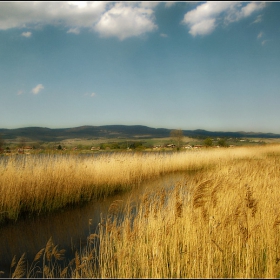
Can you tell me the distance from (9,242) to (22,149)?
13.8 ft

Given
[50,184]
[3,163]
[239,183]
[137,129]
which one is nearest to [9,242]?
[50,184]

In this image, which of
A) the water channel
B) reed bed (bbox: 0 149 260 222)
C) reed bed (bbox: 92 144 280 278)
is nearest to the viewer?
reed bed (bbox: 92 144 280 278)

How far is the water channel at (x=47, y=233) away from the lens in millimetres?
4742

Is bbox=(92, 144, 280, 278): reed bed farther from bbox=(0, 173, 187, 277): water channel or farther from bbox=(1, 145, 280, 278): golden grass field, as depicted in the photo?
bbox=(0, 173, 187, 277): water channel

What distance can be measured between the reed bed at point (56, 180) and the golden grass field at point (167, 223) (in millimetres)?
31

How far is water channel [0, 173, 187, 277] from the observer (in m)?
4.74

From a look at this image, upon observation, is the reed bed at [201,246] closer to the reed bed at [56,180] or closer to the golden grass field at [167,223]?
the golden grass field at [167,223]

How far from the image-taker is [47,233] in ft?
18.6

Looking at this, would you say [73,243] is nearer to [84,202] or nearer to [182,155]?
[84,202]

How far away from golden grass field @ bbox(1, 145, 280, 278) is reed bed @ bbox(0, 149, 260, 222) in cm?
3

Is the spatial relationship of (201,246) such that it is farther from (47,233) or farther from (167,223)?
(47,233)

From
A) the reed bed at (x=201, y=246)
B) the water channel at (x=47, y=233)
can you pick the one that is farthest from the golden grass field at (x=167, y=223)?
the water channel at (x=47, y=233)

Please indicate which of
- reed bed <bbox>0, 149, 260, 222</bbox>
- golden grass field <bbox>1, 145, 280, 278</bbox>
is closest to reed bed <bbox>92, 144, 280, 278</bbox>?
golden grass field <bbox>1, 145, 280, 278</bbox>

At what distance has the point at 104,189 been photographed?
9562mm
